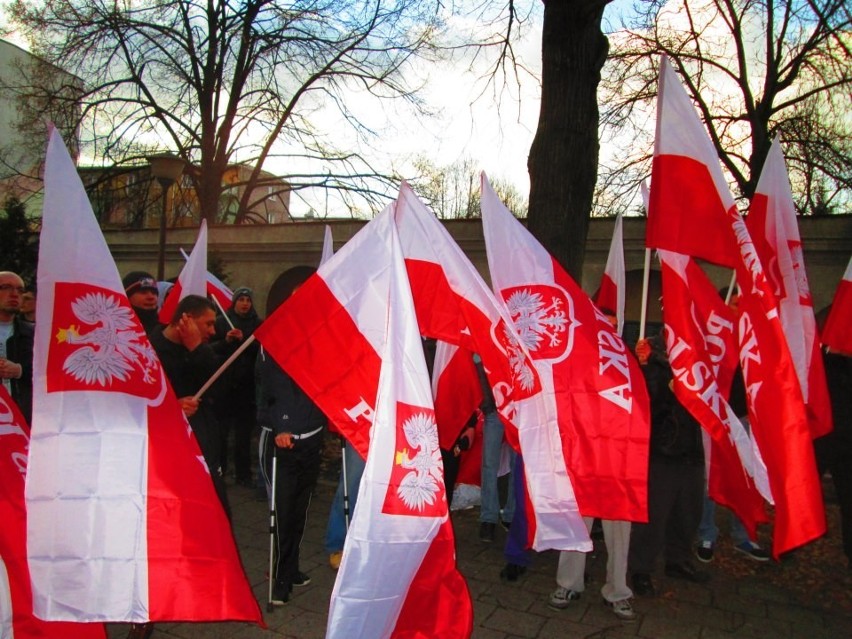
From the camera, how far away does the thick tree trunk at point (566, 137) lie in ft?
22.4

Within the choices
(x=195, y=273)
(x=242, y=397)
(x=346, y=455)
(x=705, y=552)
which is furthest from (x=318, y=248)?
(x=705, y=552)

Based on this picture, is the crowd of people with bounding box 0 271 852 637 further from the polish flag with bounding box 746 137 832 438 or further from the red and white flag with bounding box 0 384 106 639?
the red and white flag with bounding box 0 384 106 639

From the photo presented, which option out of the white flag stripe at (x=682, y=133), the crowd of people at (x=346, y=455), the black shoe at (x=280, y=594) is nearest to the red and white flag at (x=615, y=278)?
the crowd of people at (x=346, y=455)

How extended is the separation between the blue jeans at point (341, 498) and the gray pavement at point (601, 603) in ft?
0.61

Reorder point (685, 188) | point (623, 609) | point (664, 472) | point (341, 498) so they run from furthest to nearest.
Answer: point (341, 498), point (664, 472), point (623, 609), point (685, 188)

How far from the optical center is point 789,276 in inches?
187

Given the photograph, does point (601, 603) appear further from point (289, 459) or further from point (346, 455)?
point (289, 459)

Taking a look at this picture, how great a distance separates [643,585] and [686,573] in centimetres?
52

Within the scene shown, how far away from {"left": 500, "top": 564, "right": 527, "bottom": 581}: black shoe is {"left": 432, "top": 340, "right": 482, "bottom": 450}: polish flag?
964 millimetres

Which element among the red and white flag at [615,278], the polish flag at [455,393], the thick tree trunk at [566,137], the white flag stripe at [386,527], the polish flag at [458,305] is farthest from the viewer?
the thick tree trunk at [566,137]

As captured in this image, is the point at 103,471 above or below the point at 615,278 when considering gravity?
below

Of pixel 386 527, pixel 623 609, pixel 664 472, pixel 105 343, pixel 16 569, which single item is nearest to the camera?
pixel 16 569

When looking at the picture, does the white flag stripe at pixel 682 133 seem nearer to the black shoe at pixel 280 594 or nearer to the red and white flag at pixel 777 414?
the red and white flag at pixel 777 414

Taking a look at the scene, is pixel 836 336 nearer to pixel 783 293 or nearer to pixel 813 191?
pixel 783 293
